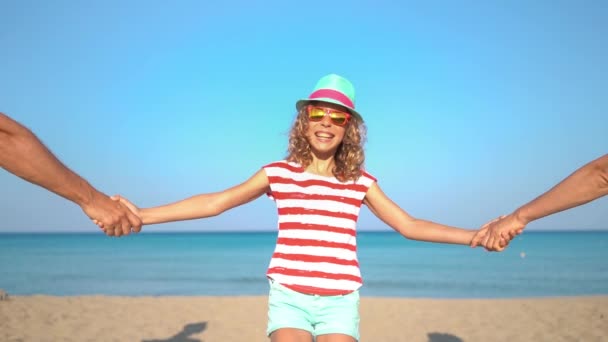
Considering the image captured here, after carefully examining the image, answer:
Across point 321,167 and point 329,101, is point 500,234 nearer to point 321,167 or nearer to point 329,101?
point 321,167

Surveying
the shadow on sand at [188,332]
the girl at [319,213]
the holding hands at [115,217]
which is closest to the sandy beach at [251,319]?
the shadow on sand at [188,332]

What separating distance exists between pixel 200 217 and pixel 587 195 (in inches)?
114

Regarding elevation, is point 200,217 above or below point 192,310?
above

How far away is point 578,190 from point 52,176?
3.69 meters

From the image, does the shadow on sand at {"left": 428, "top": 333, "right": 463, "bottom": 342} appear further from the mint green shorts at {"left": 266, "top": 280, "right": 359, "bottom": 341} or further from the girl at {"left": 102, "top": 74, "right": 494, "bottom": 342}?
the mint green shorts at {"left": 266, "top": 280, "right": 359, "bottom": 341}

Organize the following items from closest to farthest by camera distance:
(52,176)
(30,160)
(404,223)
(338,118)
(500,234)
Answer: (30,160) → (52,176) → (338,118) → (404,223) → (500,234)

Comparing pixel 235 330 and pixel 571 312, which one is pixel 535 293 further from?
pixel 235 330

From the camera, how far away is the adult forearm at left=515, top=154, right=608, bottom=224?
14.3 ft

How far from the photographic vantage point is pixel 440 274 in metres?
28.4

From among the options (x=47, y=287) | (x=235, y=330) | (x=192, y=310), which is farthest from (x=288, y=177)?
(x=47, y=287)

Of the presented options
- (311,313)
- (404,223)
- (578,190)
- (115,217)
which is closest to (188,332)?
(115,217)

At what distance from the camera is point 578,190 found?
4520 mm

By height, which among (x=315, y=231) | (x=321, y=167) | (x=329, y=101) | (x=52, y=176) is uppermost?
(x=329, y=101)

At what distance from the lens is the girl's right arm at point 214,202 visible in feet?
15.7
